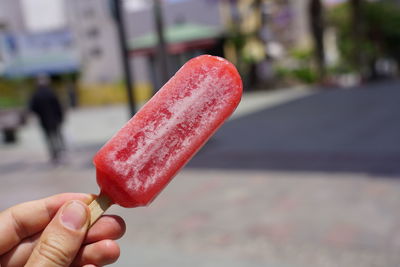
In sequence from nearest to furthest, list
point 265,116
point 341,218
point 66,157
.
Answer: point 341,218
point 66,157
point 265,116

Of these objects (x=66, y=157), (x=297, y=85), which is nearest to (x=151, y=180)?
(x=66, y=157)

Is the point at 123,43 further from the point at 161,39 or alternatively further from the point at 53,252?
the point at 53,252

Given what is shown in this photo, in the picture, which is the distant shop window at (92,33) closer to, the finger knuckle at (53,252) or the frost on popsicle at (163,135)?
the frost on popsicle at (163,135)

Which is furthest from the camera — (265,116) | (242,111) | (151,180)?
(242,111)

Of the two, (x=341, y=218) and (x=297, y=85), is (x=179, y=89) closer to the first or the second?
(x=341, y=218)

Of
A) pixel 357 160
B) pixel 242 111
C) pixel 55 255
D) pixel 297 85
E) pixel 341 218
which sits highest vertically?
pixel 55 255

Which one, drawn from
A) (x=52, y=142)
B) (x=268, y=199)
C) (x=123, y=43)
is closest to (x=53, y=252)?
(x=268, y=199)
